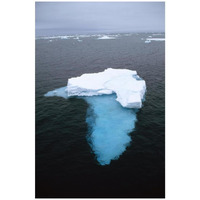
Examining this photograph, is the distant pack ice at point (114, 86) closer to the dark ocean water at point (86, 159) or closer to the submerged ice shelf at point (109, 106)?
the submerged ice shelf at point (109, 106)

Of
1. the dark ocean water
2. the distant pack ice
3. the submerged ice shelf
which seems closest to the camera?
the dark ocean water

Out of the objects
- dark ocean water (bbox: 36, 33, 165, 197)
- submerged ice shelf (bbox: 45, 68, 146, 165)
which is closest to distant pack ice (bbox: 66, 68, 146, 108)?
submerged ice shelf (bbox: 45, 68, 146, 165)

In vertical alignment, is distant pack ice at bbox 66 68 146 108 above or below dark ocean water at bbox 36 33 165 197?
above

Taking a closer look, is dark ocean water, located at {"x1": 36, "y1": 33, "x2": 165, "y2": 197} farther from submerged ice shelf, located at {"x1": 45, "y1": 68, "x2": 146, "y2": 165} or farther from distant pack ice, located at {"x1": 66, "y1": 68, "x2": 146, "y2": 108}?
distant pack ice, located at {"x1": 66, "y1": 68, "x2": 146, "y2": 108}

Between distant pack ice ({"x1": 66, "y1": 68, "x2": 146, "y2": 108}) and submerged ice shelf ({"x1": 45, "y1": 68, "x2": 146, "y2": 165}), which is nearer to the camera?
submerged ice shelf ({"x1": 45, "y1": 68, "x2": 146, "y2": 165})

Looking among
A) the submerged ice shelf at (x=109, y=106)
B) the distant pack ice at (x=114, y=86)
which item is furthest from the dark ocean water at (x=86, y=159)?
the distant pack ice at (x=114, y=86)

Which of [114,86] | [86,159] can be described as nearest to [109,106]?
[114,86]

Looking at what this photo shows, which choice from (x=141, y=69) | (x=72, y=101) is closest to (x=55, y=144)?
(x=72, y=101)
